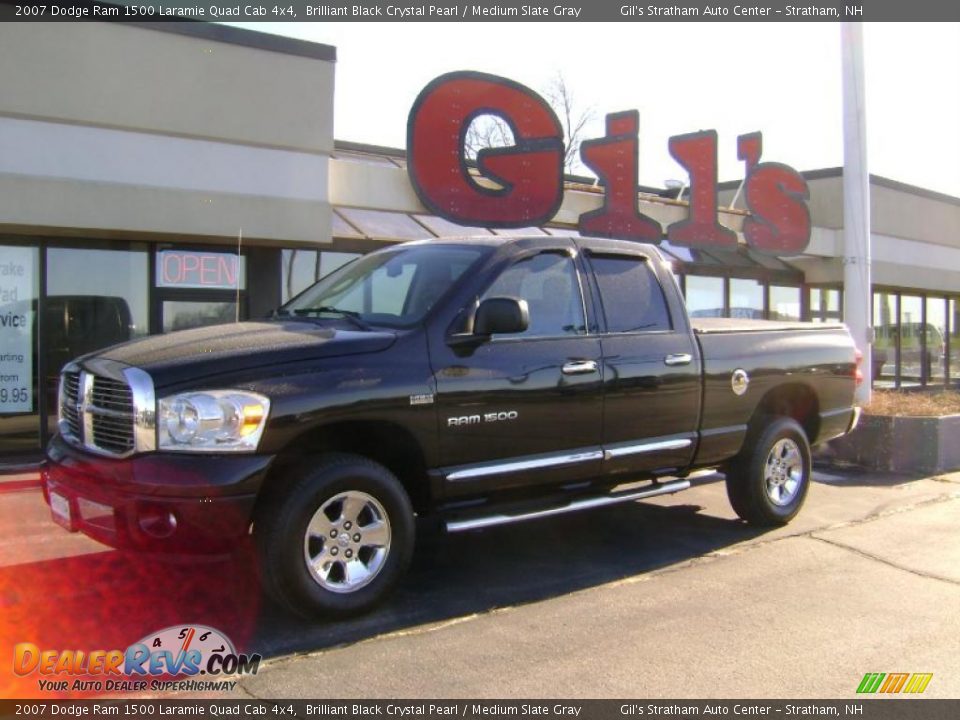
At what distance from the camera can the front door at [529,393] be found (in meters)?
4.82

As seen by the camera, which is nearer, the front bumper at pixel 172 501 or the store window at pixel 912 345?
the front bumper at pixel 172 501

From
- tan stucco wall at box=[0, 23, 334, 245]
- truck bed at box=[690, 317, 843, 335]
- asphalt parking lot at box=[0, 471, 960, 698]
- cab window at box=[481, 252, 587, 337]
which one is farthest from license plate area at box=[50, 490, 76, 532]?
tan stucco wall at box=[0, 23, 334, 245]

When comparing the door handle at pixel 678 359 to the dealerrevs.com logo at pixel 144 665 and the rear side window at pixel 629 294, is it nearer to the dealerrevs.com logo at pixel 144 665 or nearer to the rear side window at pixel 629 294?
the rear side window at pixel 629 294

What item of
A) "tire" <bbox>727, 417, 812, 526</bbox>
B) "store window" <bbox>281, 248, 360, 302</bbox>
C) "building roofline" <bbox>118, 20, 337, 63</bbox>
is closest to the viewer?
"tire" <bbox>727, 417, 812, 526</bbox>

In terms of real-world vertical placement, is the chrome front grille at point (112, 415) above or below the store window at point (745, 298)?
below

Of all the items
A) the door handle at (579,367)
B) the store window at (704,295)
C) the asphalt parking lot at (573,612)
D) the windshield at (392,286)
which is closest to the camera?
the asphalt parking lot at (573,612)

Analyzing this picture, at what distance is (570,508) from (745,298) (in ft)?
49.1

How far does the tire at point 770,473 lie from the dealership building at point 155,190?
18.3 feet

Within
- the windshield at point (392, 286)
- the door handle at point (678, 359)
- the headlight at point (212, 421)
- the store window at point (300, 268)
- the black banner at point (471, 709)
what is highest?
the store window at point (300, 268)

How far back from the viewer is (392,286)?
5367 millimetres

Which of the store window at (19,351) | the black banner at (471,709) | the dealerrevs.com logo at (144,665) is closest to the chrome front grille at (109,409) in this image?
the dealerrevs.com logo at (144,665)

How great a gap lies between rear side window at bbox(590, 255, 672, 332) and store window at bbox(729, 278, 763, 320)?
13.0 metres

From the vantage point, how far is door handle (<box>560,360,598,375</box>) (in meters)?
5.30

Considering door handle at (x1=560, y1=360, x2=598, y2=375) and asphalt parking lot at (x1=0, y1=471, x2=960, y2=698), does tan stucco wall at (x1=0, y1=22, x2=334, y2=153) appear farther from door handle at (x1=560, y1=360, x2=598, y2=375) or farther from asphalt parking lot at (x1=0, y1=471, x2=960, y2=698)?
door handle at (x1=560, y1=360, x2=598, y2=375)
